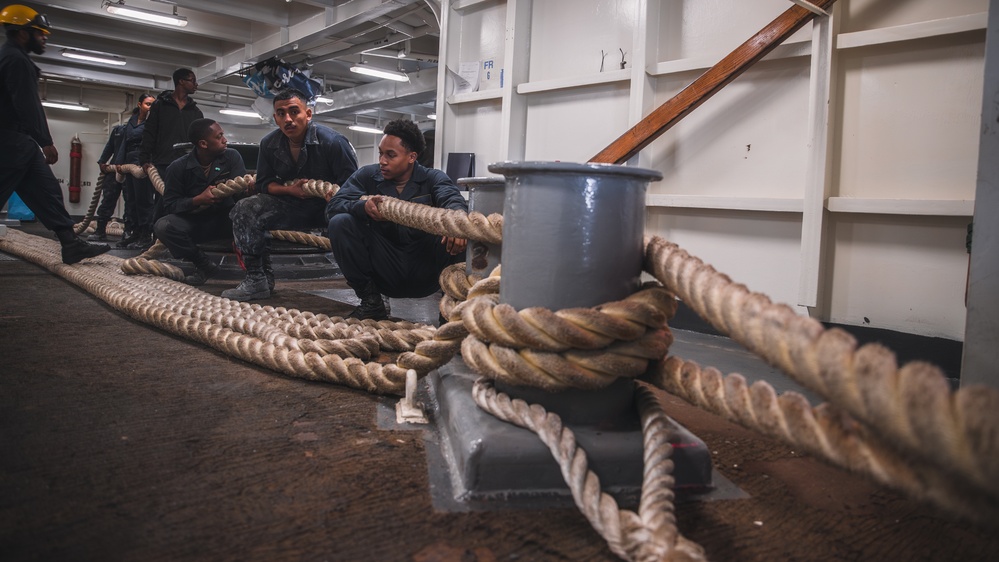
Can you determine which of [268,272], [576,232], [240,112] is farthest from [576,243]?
[240,112]

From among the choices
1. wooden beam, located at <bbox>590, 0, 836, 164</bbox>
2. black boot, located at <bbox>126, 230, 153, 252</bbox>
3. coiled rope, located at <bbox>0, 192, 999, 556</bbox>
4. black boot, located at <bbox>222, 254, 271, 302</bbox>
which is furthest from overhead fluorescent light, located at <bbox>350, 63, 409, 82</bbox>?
coiled rope, located at <bbox>0, 192, 999, 556</bbox>

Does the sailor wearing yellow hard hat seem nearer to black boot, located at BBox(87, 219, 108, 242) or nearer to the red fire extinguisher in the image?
black boot, located at BBox(87, 219, 108, 242)

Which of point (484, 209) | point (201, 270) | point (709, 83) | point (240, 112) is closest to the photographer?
point (484, 209)

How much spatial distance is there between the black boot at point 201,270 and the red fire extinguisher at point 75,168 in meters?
11.7

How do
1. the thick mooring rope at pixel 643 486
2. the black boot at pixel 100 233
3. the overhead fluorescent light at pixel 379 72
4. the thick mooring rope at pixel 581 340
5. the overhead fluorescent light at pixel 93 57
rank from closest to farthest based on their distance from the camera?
the thick mooring rope at pixel 643 486 → the thick mooring rope at pixel 581 340 → the black boot at pixel 100 233 → the overhead fluorescent light at pixel 379 72 → the overhead fluorescent light at pixel 93 57

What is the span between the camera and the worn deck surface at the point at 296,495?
3.53ft

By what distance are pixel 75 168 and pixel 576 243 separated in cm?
1599

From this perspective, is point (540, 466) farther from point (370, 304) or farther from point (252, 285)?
point (252, 285)

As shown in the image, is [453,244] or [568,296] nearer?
[568,296]

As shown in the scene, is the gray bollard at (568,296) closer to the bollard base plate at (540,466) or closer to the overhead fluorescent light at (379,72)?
the bollard base plate at (540,466)

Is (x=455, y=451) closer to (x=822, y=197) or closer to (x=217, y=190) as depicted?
(x=822, y=197)

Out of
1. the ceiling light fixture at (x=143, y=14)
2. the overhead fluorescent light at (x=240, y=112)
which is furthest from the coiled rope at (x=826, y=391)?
the overhead fluorescent light at (x=240, y=112)

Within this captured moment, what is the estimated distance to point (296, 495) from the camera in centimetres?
124

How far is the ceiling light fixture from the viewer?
6.90m
